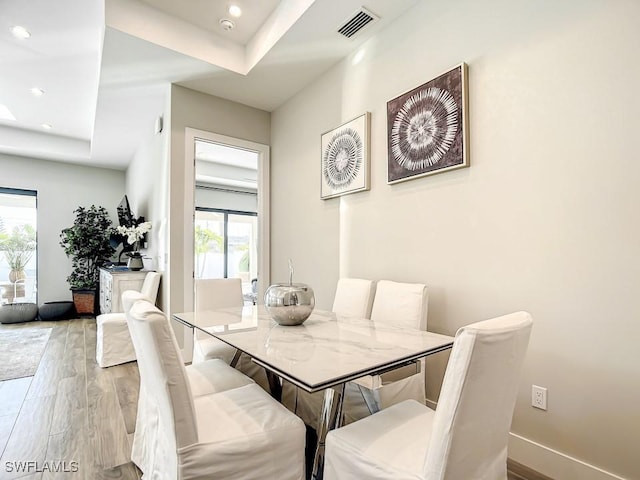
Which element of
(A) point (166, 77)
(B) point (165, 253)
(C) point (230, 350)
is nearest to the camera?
(C) point (230, 350)

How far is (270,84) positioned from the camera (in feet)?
11.2

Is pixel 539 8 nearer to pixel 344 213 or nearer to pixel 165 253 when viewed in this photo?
pixel 344 213

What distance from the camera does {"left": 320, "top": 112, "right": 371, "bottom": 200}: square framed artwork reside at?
272cm

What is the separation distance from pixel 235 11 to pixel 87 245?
16.3 feet

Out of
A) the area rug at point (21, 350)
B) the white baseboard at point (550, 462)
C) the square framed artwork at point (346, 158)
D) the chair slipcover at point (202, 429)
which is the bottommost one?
the area rug at point (21, 350)

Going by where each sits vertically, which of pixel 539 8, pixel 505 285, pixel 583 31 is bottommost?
pixel 505 285

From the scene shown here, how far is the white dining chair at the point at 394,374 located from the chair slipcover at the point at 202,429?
402 millimetres

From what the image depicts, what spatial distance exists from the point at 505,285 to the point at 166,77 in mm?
3372

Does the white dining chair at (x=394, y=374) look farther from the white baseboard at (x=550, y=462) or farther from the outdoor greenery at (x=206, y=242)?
the outdoor greenery at (x=206, y=242)

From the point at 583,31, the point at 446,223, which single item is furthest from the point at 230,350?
the point at 583,31

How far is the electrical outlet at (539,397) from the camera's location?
1.69 meters

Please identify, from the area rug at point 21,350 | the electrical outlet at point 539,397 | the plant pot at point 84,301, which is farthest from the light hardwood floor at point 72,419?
the plant pot at point 84,301

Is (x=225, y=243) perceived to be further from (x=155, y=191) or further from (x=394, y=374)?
(x=394, y=374)

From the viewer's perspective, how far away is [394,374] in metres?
1.60
